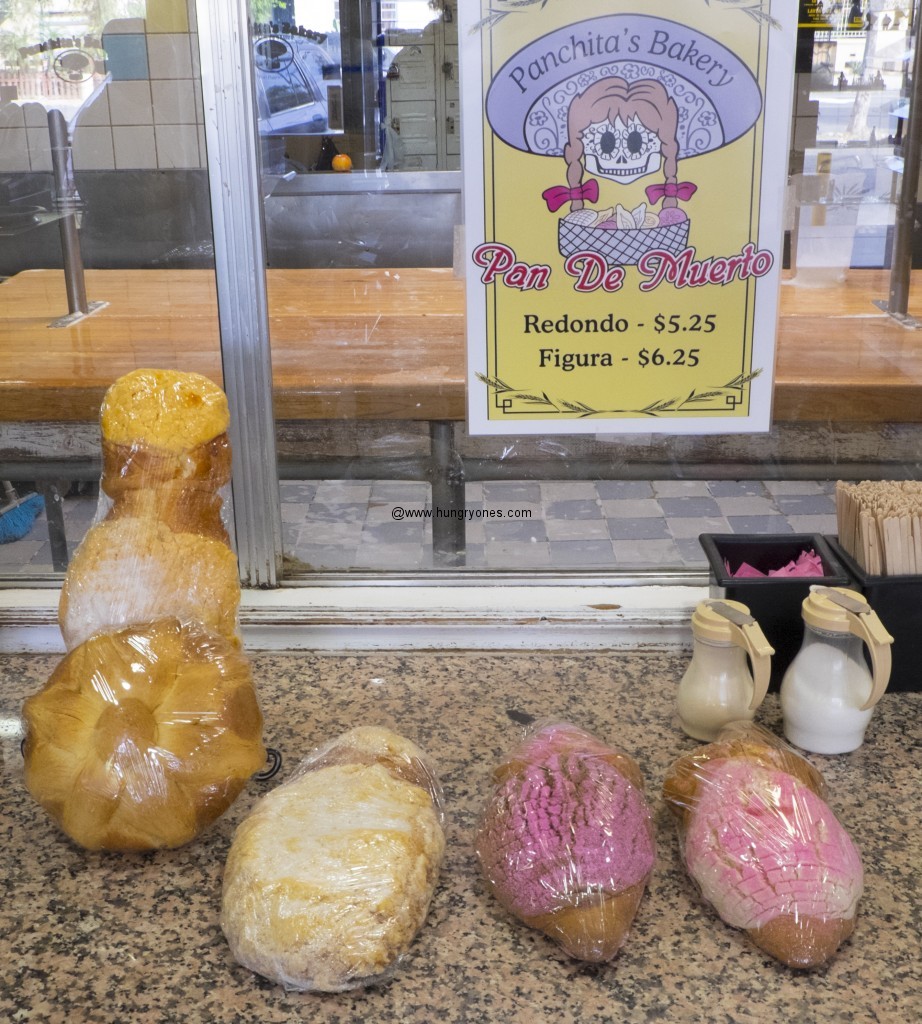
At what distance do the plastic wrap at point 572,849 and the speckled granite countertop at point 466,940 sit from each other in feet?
0.11

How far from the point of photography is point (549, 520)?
3.94 feet

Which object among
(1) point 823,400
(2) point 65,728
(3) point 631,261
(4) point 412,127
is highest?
(4) point 412,127

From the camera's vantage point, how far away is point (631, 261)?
3.43 feet

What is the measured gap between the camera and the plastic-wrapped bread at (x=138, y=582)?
A: 0.89m

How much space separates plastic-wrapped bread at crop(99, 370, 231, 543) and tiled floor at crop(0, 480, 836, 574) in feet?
0.78

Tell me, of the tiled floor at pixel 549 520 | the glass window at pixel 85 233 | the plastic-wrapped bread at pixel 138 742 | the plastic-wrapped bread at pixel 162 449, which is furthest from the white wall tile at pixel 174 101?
the plastic-wrapped bread at pixel 138 742

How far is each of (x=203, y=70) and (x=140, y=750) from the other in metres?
0.64

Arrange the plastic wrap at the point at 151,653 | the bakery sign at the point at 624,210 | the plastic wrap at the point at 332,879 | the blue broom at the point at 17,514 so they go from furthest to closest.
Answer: the blue broom at the point at 17,514 < the bakery sign at the point at 624,210 < the plastic wrap at the point at 151,653 < the plastic wrap at the point at 332,879

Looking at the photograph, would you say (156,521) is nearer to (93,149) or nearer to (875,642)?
(93,149)

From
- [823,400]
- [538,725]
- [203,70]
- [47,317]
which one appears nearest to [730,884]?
[538,725]

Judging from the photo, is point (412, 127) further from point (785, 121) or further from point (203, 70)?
point (785, 121)

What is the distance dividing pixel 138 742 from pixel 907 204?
909 millimetres

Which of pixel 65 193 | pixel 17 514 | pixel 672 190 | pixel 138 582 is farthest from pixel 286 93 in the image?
pixel 17 514

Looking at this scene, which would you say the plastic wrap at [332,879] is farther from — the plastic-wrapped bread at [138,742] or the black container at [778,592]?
the black container at [778,592]
